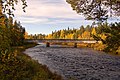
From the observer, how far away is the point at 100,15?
603 inches

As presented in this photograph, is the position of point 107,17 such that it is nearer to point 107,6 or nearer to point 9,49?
point 107,6

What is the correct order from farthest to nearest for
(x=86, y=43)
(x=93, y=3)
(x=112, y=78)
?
(x=86, y=43)
(x=112, y=78)
(x=93, y=3)

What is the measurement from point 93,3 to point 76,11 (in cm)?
127

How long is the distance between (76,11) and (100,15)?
149cm

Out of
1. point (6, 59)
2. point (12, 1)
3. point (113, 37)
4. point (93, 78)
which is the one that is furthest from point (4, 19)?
point (93, 78)

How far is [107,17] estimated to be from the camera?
1524 cm

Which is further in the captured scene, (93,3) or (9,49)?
(93,3)

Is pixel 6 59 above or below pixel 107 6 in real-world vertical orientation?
below

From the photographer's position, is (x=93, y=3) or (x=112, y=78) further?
(x=112, y=78)

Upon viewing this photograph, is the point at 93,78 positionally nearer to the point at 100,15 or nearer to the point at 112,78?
the point at 112,78

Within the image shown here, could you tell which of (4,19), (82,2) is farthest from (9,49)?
(82,2)

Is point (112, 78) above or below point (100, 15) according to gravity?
below

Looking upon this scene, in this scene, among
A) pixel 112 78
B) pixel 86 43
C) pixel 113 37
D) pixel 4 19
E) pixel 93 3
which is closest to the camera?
pixel 4 19

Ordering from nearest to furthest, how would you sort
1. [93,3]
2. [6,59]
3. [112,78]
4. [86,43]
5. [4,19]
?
[4,19]
[6,59]
[93,3]
[112,78]
[86,43]
